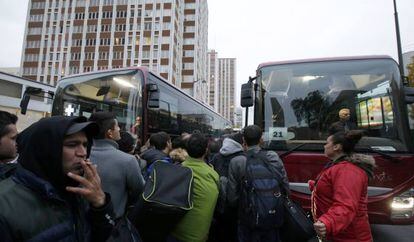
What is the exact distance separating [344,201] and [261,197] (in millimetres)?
881

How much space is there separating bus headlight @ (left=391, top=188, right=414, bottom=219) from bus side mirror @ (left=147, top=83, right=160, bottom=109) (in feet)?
18.6

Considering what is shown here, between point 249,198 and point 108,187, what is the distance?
5.03ft

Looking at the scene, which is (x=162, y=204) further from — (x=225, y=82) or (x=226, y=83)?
(x=226, y=83)

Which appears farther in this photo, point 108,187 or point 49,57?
point 49,57

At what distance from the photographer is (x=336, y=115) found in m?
5.20

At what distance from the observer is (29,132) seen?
1.56 metres

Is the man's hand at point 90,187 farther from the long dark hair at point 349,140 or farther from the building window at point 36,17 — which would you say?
the building window at point 36,17

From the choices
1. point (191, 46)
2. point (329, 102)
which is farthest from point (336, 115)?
point (191, 46)

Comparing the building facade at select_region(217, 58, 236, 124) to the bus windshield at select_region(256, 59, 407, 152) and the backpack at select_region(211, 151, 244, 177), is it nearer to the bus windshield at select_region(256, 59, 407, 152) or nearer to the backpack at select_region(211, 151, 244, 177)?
the bus windshield at select_region(256, 59, 407, 152)

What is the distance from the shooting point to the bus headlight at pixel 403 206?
4402 millimetres

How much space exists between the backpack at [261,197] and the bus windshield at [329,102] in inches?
76.8

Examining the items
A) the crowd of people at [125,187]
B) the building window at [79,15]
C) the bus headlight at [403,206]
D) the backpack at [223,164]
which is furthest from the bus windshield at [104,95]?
the building window at [79,15]

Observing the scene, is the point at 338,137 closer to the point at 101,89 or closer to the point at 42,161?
the point at 42,161

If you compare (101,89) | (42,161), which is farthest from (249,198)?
(101,89)
